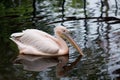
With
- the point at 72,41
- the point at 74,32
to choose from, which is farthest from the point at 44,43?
the point at 74,32

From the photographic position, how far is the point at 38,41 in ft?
27.4

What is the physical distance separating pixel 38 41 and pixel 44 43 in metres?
0.18

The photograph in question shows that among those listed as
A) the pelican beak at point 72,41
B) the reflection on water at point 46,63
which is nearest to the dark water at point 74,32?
the reflection on water at point 46,63

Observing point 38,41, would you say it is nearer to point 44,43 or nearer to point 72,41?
point 44,43

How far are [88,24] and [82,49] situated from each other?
6.17 feet

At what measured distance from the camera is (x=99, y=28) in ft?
30.8

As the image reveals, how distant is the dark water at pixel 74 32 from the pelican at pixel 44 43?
0.53 feet

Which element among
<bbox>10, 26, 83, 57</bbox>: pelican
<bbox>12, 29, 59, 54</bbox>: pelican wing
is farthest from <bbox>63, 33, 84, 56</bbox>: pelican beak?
<bbox>12, 29, 59, 54</bbox>: pelican wing

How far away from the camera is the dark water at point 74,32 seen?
6875 mm

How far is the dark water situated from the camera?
6.88 meters

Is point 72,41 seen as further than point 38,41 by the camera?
No

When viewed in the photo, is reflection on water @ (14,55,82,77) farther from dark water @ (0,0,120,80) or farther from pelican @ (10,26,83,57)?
pelican @ (10,26,83,57)

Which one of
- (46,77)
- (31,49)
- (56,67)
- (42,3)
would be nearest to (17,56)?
(31,49)

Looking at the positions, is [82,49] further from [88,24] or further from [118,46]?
[88,24]
